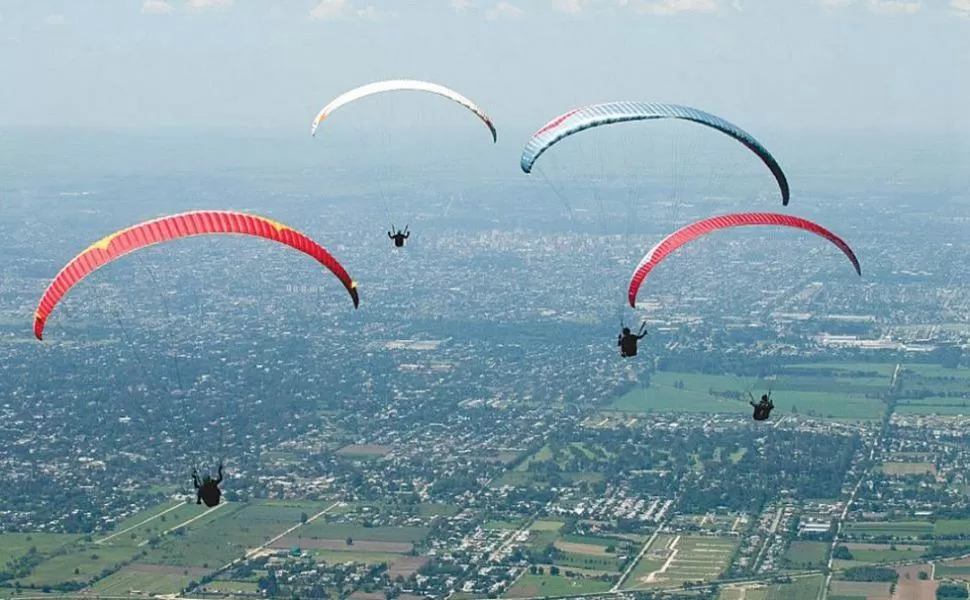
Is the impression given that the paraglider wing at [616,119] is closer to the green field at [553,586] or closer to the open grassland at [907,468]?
the green field at [553,586]

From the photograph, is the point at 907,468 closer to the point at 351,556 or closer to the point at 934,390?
the point at 934,390

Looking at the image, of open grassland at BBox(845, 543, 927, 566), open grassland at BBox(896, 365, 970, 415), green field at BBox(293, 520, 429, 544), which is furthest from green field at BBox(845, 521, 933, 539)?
open grassland at BBox(896, 365, 970, 415)

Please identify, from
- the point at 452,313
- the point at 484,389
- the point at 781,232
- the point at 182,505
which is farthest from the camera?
the point at 781,232

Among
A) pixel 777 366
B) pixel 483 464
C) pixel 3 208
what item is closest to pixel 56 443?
pixel 483 464

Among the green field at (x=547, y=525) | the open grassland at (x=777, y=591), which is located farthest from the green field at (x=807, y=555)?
the green field at (x=547, y=525)

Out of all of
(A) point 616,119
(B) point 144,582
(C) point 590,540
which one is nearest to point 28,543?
(B) point 144,582

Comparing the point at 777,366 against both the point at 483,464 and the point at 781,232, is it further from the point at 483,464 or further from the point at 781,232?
the point at 781,232
